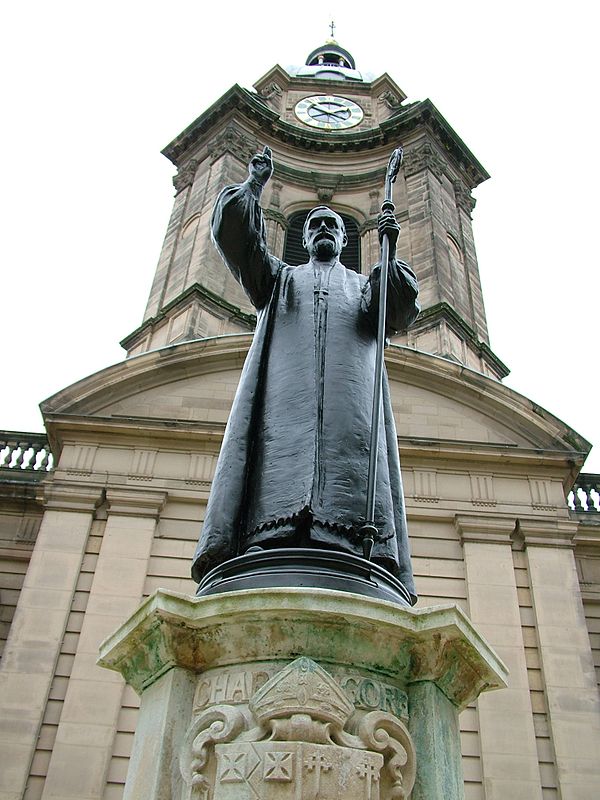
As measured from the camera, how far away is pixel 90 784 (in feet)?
35.6

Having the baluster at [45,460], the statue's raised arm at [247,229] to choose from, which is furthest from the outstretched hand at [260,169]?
the baluster at [45,460]

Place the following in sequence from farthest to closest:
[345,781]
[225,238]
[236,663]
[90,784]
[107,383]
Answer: [107,383] < [90,784] < [225,238] < [236,663] < [345,781]

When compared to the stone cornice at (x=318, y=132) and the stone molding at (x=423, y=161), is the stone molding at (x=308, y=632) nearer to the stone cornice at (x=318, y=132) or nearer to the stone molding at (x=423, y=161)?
the stone molding at (x=423, y=161)

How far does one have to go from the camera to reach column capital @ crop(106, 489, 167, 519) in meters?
13.8

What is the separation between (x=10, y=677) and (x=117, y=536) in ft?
8.93

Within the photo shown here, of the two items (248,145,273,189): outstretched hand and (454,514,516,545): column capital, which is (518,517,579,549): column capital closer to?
(454,514,516,545): column capital

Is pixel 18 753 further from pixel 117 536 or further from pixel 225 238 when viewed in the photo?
pixel 225 238

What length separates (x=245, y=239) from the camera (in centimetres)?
502

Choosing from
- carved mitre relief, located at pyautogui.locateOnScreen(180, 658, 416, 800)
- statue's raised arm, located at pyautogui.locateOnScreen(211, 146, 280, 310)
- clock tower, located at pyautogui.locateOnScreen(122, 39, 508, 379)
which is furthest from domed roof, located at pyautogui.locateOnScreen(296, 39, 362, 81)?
carved mitre relief, located at pyautogui.locateOnScreen(180, 658, 416, 800)

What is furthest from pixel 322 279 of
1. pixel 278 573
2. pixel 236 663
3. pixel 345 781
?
pixel 345 781

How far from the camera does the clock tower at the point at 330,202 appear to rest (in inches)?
893

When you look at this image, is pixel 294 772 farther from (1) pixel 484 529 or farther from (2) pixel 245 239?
(1) pixel 484 529

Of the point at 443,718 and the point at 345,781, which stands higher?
the point at 443,718

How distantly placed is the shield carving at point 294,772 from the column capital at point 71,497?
37.3 feet
